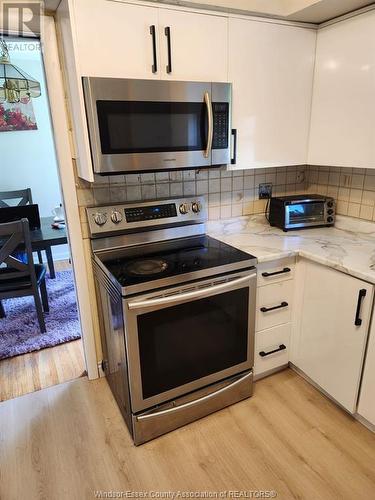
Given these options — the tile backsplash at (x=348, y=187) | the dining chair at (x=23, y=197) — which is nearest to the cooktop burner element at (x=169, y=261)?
the tile backsplash at (x=348, y=187)

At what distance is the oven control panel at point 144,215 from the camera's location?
1835mm

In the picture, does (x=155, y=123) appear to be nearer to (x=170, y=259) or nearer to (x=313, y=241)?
(x=170, y=259)

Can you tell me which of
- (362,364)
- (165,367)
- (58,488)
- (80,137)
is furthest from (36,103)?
(362,364)

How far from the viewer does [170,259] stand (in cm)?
176

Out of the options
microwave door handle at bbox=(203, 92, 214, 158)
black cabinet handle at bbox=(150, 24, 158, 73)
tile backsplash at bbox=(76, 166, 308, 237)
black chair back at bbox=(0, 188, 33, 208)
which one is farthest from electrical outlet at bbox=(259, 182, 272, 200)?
black chair back at bbox=(0, 188, 33, 208)

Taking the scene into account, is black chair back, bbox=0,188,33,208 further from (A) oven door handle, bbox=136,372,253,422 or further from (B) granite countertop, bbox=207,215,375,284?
(A) oven door handle, bbox=136,372,253,422

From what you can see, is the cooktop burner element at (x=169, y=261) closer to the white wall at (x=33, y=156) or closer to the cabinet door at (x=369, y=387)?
the cabinet door at (x=369, y=387)

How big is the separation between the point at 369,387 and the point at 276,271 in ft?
2.32

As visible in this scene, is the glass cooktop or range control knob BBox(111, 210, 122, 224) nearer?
the glass cooktop

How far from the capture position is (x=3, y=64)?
93.9 inches

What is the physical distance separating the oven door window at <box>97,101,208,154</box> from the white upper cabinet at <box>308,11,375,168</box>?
81cm

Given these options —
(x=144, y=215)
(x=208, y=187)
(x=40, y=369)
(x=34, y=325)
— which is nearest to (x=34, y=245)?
(x=34, y=325)

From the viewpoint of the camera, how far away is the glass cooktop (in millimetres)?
1554

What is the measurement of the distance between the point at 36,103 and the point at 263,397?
3784 millimetres
